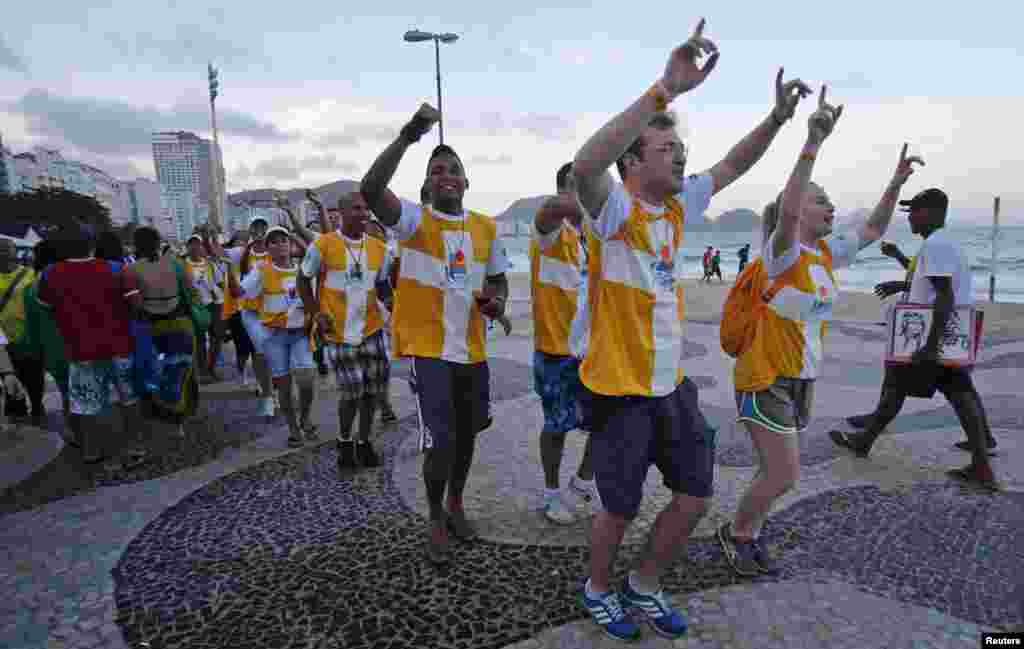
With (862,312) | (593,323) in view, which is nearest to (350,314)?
(593,323)

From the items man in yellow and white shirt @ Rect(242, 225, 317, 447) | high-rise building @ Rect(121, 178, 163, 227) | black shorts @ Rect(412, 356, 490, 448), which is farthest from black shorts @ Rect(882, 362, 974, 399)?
high-rise building @ Rect(121, 178, 163, 227)

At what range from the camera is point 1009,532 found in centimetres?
342

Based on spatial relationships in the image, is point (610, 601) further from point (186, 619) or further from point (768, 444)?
point (186, 619)

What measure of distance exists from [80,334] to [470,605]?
4073 millimetres

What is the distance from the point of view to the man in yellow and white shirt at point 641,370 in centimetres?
234

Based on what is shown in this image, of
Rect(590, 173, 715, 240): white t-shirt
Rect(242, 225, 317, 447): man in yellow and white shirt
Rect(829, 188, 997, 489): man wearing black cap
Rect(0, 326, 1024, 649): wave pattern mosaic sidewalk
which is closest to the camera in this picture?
Rect(590, 173, 715, 240): white t-shirt

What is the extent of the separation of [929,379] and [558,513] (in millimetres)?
3049

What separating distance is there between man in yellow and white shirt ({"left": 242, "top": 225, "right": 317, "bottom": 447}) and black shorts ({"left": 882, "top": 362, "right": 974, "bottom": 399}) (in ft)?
16.1

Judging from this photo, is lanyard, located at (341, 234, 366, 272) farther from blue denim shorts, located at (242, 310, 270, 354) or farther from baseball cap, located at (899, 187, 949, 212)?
baseball cap, located at (899, 187, 949, 212)

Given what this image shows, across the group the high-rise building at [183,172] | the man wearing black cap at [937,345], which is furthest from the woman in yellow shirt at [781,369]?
the high-rise building at [183,172]

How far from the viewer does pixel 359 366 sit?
454 centimetres

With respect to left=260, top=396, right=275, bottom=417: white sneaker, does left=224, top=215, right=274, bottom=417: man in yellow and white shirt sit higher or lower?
higher

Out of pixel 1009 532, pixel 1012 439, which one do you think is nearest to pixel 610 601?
pixel 1009 532

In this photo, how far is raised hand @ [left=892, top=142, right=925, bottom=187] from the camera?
360 cm
